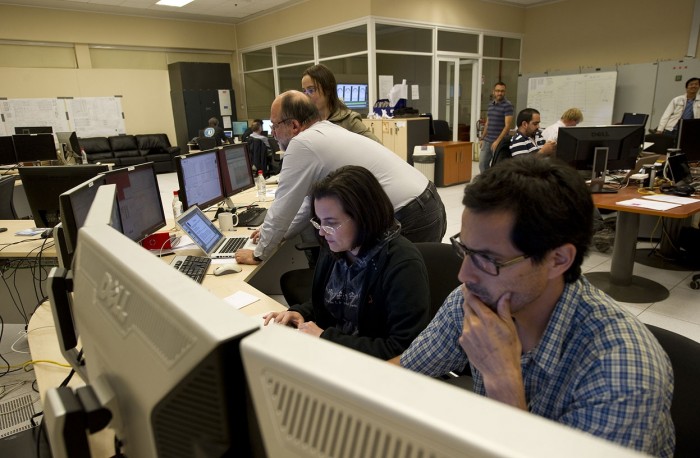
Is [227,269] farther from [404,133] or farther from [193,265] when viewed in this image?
[404,133]

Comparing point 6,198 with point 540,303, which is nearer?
point 540,303

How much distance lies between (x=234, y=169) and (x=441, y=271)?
191 centimetres

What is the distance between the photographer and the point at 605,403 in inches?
28.9

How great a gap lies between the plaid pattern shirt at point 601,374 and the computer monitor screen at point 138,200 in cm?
171

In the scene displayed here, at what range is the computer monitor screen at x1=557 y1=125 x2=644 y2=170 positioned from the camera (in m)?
3.35

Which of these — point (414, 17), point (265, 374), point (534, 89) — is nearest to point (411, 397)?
point (265, 374)

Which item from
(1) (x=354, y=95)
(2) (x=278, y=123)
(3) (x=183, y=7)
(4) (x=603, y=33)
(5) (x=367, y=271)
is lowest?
(5) (x=367, y=271)

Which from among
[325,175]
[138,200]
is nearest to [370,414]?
[325,175]

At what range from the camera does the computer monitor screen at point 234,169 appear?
2.99 m

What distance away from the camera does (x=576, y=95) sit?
8.49 meters

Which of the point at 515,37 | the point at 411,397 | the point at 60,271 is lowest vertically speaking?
the point at 60,271

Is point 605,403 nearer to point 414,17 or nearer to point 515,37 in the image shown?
point 414,17

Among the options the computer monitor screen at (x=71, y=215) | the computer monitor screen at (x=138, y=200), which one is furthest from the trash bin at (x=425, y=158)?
the computer monitor screen at (x=71, y=215)

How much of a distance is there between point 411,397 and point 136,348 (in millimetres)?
336
